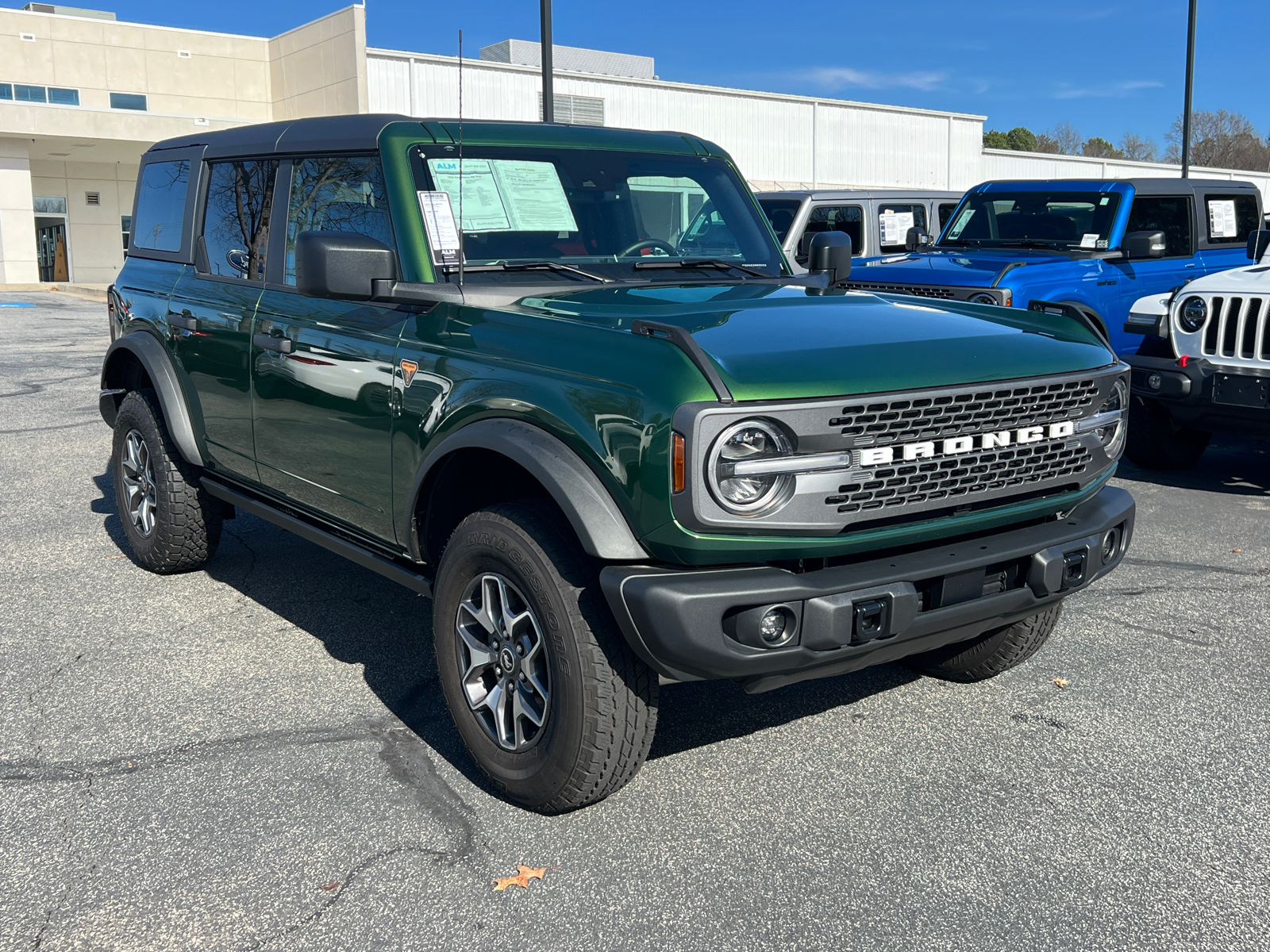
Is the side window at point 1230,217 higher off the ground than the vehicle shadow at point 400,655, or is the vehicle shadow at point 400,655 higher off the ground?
the side window at point 1230,217

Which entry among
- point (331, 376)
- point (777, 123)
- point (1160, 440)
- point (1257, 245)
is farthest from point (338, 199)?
point (777, 123)

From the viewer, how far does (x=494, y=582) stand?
3.36 metres

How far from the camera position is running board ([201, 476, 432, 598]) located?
3.86m

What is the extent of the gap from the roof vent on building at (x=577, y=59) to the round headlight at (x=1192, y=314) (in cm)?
3363

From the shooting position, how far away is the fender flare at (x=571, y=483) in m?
2.92

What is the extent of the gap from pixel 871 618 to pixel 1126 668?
209cm

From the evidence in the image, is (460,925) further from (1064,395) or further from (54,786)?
(1064,395)

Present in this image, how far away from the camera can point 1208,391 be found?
7.19m

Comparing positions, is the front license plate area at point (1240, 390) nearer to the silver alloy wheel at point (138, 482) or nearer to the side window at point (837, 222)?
the side window at point (837, 222)

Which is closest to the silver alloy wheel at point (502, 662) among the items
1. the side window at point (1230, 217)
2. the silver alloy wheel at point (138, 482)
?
the silver alloy wheel at point (138, 482)

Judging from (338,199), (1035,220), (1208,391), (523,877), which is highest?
(1035,220)

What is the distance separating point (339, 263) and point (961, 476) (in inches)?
77.3

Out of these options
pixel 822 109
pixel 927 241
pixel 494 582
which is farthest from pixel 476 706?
pixel 822 109

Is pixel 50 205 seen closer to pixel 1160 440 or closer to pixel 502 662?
pixel 1160 440
